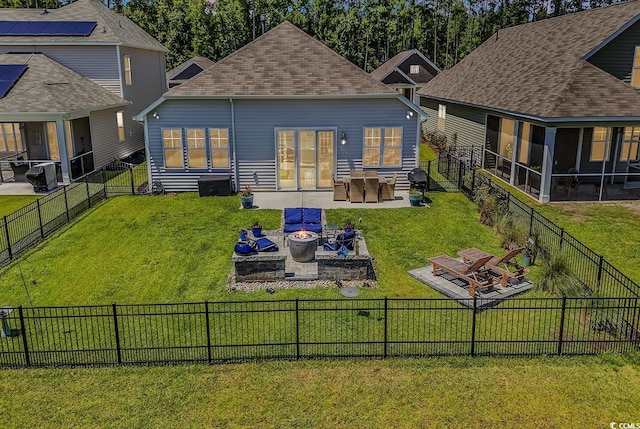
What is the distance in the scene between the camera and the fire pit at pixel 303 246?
45.9 feet

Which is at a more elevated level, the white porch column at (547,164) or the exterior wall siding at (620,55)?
the exterior wall siding at (620,55)

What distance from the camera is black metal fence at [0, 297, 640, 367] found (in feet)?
33.3

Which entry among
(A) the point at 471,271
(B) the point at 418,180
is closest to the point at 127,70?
(B) the point at 418,180

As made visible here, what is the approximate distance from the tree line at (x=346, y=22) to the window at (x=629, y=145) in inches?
1791

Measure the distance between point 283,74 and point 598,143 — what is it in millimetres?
13680

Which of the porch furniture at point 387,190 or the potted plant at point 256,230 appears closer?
the potted plant at point 256,230

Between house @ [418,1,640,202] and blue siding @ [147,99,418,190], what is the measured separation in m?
5.27

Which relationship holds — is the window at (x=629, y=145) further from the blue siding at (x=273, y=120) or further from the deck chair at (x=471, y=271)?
the deck chair at (x=471, y=271)

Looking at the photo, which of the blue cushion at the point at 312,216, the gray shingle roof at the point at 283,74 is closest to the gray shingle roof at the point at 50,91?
the gray shingle roof at the point at 283,74

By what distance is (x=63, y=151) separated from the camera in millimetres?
23469

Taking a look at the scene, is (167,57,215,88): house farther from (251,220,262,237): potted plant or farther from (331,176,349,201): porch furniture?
(251,220,262,237): potted plant

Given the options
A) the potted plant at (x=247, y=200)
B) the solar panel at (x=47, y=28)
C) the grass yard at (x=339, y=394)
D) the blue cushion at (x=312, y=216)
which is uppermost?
the solar panel at (x=47, y=28)

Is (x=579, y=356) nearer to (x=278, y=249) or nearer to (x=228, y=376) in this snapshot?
(x=228, y=376)

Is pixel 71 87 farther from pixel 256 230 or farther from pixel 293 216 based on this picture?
pixel 293 216
